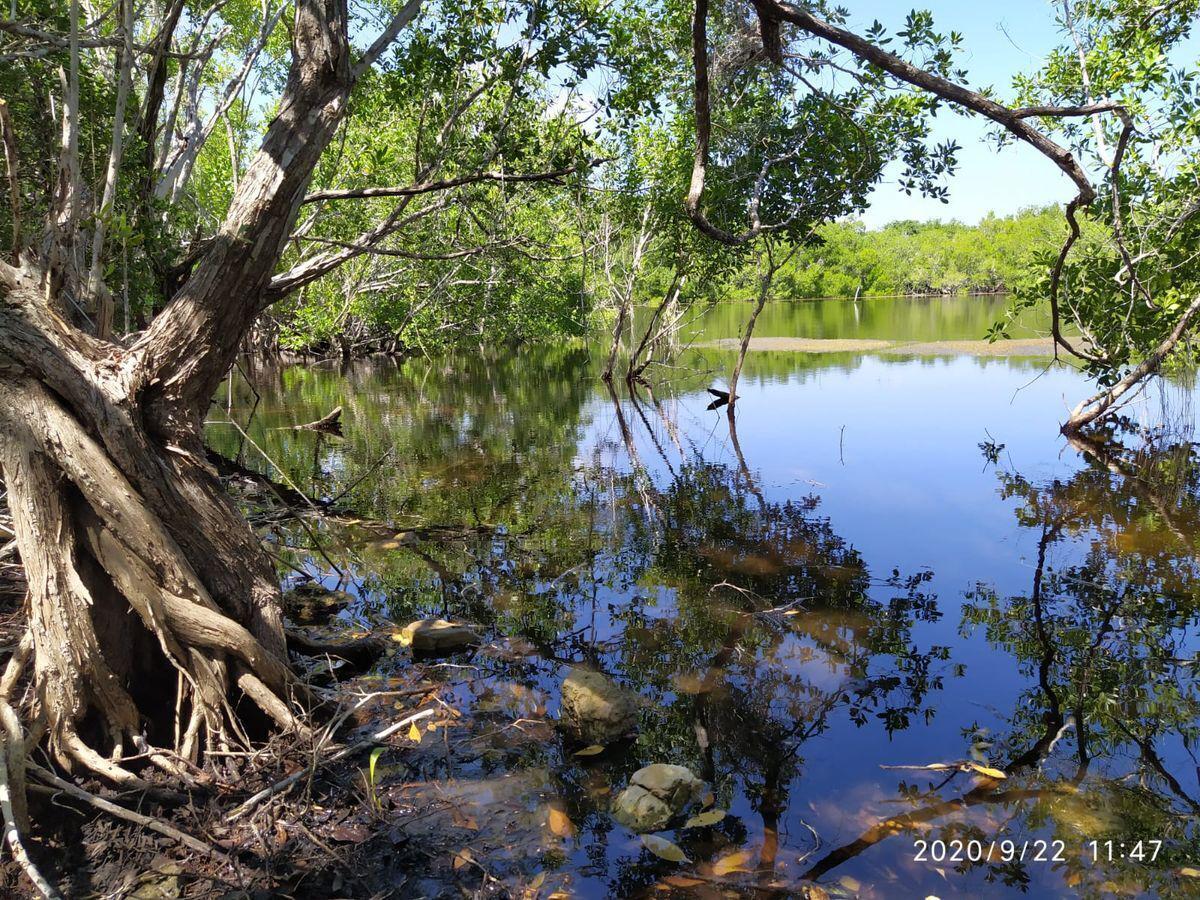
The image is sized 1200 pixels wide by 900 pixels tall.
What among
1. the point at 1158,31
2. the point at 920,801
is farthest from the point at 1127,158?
the point at 920,801

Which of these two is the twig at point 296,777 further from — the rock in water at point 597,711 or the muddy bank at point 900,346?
the muddy bank at point 900,346

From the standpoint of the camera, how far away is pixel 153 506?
3746 millimetres

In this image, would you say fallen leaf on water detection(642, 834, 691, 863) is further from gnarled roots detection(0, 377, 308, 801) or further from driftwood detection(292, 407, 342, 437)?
driftwood detection(292, 407, 342, 437)

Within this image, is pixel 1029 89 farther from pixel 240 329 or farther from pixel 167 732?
pixel 167 732

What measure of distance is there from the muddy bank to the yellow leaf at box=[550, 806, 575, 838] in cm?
2407


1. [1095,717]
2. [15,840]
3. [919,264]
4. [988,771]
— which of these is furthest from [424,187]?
[919,264]

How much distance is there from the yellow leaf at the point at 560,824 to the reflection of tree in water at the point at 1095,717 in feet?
3.80

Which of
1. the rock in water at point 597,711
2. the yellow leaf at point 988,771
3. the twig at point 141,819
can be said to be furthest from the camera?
the rock in water at point 597,711

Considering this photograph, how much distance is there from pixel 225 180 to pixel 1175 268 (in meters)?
21.1

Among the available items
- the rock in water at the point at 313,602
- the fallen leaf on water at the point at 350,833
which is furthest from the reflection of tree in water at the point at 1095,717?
the rock in water at the point at 313,602

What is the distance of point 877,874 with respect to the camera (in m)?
3.38

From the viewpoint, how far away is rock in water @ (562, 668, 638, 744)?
14.5 ft

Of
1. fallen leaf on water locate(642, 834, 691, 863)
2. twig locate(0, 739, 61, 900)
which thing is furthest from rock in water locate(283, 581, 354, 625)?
fallen leaf on water locate(642, 834, 691, 863)

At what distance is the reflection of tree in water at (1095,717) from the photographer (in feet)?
11.7
